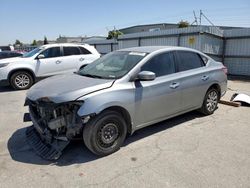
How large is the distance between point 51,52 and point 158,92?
21.6 feet

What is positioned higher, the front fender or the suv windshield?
the suv windshield

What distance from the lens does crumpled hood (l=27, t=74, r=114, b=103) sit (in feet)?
11.4

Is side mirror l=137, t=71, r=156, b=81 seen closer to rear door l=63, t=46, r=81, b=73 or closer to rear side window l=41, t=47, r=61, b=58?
rear door l=63, t=46, r=81, b=73

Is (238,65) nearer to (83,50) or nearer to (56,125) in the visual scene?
(83,50)

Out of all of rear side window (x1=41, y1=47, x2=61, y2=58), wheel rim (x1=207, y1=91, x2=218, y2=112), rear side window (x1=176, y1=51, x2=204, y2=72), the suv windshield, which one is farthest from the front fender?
rear side window (x1=41, y1=47, x2=61, y2=58)

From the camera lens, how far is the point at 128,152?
391cm

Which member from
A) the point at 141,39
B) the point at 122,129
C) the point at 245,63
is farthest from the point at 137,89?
the point at 141,39

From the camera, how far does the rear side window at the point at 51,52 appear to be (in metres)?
9.47

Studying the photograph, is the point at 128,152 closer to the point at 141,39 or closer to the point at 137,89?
the point at 137,89

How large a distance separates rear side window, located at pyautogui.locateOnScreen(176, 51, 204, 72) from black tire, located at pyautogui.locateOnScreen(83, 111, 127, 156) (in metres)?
1.81

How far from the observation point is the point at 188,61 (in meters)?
5.16

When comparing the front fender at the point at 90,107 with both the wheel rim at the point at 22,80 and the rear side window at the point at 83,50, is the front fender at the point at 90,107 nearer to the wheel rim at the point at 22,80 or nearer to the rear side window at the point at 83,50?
the wheel rim at the point at 22,80

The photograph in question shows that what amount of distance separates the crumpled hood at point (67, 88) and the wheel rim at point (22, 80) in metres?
5.45

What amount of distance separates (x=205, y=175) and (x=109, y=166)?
1.33m
